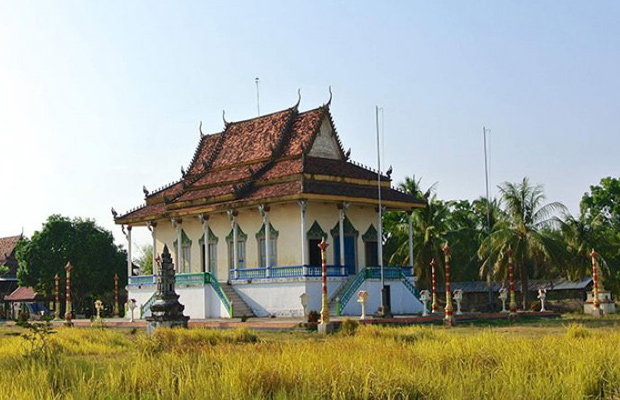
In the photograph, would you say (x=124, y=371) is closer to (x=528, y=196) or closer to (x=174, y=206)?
(x=174, y=206)

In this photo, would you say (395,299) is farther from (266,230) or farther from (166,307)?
(166,307)

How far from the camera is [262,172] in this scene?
32.3 metres

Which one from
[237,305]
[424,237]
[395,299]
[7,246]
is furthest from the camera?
[7,246]

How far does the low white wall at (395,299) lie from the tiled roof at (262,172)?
3.34 metres

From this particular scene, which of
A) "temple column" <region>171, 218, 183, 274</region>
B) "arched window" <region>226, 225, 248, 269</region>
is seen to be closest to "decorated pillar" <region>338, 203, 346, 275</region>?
"arched window" <region>226, 225, 248, 269</region>

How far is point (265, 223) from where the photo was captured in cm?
Result: 3016

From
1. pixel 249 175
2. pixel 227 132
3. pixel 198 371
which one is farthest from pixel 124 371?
pixel 227 132

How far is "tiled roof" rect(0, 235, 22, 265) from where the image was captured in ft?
185

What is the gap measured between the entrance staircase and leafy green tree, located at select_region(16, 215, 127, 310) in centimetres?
1379

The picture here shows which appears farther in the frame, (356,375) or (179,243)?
(179,243)

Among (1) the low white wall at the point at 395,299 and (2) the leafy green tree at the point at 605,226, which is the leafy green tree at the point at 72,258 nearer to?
(1) the low white wall at the point at 395,299

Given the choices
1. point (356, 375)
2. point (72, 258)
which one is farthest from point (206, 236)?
point (356, 375)

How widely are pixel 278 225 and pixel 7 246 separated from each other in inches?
1322

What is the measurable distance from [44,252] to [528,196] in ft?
79.8
